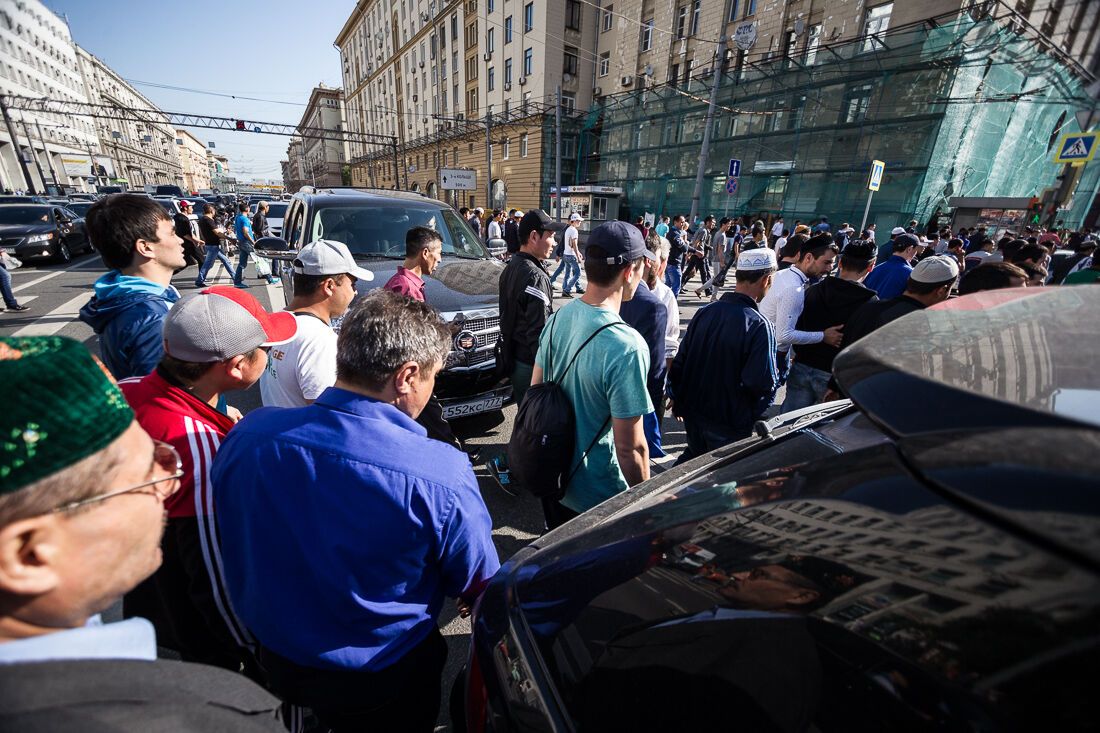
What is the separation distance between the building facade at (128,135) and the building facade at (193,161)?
7.01 meters

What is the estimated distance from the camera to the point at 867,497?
839mm

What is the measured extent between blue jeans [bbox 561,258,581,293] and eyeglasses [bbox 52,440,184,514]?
10.0 m

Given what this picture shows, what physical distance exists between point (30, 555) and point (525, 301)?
117 inches

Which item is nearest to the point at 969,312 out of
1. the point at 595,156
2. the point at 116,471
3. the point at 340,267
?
the point at 116,471

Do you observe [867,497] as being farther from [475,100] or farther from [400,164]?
[400,164]

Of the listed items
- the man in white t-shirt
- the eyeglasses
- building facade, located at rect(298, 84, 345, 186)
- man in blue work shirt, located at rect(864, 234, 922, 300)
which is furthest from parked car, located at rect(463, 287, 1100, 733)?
building facade, located at rect(298, 84, 345, 186)

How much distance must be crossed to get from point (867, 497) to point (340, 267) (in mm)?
2443

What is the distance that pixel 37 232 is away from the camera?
1197 centimetres

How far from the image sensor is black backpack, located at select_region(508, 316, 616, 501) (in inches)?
81.5

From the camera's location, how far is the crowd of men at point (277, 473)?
25.3 inches

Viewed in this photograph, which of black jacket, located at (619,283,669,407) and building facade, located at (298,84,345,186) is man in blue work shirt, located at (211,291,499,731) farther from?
building facade, located at (298,84,345,186)

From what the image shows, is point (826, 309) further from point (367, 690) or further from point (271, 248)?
point (271, 248)

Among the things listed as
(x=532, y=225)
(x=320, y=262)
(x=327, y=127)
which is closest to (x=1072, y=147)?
(x=532, y=225)

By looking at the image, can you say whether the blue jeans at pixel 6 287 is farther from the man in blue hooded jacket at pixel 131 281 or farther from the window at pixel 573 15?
the window at pixel 573 15
